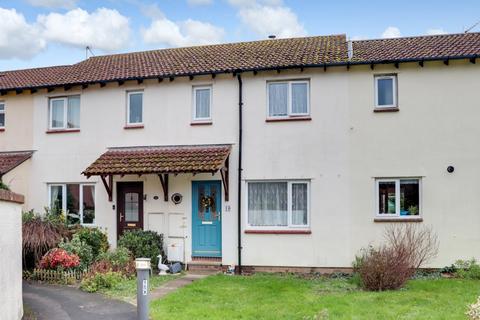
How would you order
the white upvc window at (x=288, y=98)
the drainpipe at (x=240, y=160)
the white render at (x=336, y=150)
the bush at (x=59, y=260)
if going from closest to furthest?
the bush at (x=59, y=260)
the white render at (x=336, y=150)
the drainpipe at (x=240, y=160)
the white upvc window at (x=288, y=98)

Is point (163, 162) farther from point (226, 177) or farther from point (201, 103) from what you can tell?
point (201, 103)

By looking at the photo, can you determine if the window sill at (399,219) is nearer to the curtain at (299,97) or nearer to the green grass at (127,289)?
the curtain at (299,97)

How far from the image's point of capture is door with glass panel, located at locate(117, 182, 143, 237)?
51.1 feet

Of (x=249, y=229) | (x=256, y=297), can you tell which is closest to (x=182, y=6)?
(x=249, y=229)

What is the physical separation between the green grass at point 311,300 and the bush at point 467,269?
0.56 metres

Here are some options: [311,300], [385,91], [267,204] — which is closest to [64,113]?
[267,204]

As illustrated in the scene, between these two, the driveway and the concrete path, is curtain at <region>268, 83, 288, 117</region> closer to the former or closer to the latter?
the concrete path

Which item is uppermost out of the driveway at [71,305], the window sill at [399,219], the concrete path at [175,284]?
the window sill at [399,219]

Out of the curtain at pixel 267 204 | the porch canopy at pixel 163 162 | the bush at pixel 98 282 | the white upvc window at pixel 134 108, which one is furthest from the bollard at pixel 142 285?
the white upvc window at pixel 134 108

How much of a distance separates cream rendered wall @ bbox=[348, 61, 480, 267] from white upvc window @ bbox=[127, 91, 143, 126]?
6823mm

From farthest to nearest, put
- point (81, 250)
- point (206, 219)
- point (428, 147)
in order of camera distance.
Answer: point (206, 219), point (428, 147), point (81, 250)

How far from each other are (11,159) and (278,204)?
9.36 meters

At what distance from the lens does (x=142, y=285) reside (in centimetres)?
820

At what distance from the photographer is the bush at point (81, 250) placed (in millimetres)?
13407
